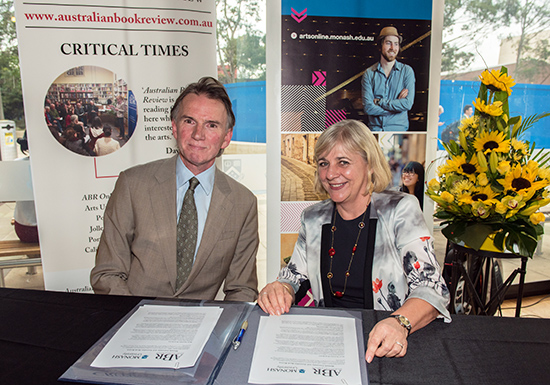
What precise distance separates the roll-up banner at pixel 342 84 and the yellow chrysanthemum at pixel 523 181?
111 centimetres

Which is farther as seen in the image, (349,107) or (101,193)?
(349,107)

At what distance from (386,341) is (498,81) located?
4.78 feet

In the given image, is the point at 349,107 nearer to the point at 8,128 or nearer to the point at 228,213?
the point at 228,213

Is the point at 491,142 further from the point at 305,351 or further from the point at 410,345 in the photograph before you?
the point at 305,351

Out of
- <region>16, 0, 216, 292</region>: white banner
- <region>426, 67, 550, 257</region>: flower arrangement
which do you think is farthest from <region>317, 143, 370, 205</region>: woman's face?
<region>16, 0, 216, 292</region>: white banner

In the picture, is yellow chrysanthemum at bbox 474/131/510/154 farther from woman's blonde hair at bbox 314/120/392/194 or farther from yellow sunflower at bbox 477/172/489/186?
woman's blonde hair at bbox 314/120/392/194

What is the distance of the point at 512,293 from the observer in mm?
3486

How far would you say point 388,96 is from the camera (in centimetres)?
274

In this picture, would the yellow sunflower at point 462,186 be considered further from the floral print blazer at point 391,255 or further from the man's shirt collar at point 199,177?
the man's shirt collar at point 199,177

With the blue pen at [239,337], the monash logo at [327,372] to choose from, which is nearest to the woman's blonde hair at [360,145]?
the blue pen at [239,337]

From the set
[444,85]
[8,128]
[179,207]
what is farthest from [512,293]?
[8,128]

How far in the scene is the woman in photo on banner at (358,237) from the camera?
1470 millimetres

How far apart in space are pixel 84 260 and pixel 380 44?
2.51 meters

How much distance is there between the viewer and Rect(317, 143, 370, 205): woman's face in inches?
60.1
